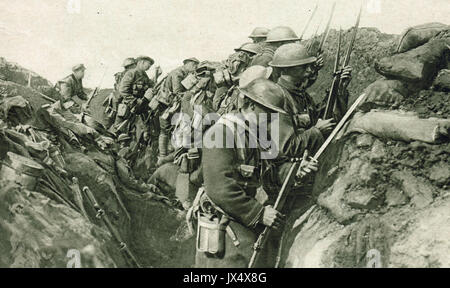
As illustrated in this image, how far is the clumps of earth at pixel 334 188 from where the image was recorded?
659 cm

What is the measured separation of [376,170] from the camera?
6840 mm

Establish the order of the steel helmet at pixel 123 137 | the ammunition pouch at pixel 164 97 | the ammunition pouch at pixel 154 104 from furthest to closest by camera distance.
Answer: the ammunition pouch at pixel 154 104
the ammunition pouch at pixel 164 97
the steel helmet at pixel 123 137

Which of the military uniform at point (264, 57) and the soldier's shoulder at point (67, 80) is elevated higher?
the military uniform at point (264, 57)

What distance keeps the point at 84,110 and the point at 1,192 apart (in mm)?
2100

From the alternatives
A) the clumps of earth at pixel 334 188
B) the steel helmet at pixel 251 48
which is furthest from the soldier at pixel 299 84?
the steel helmet at pixel 251 48

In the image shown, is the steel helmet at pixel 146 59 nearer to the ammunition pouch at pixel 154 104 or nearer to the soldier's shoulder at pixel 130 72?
the soldier's shoulder at pixel 130 72

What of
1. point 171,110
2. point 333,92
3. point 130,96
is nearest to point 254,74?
point 333,92

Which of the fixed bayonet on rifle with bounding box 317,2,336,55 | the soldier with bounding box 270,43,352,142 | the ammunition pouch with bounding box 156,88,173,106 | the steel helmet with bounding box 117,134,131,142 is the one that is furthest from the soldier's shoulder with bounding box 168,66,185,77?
the fixed bayonet on rifle with bounding box 317,2,336,55

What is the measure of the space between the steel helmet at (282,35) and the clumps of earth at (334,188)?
1.79ft

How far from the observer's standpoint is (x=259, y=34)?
8.10 metres

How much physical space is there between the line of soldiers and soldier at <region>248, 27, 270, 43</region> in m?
0.01

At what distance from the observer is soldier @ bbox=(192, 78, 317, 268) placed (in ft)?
21.6
